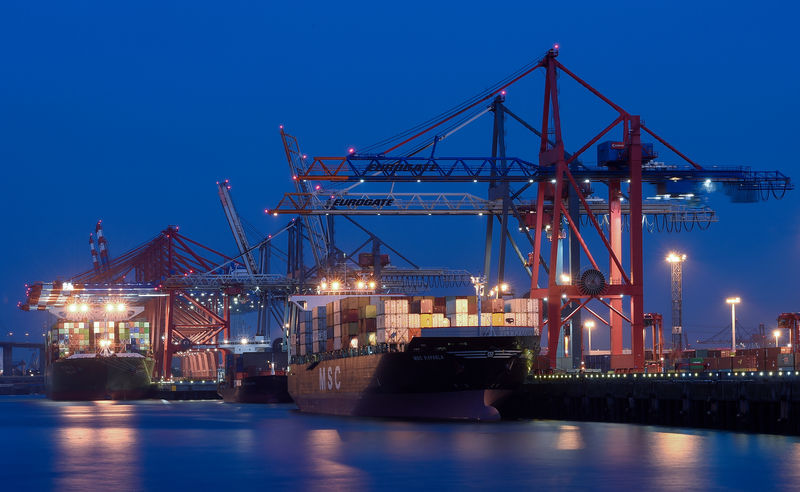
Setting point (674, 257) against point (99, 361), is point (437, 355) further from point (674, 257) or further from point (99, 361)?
point (99, 361)

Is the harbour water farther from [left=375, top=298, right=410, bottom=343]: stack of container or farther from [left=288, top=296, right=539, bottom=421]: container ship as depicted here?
[left=375, top=298, right=410, bottom=343]: stack of container

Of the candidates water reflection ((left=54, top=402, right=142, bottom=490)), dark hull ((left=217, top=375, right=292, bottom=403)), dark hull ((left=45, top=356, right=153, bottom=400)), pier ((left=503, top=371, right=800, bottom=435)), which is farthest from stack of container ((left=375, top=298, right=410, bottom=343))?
dark hull ((left=45, top=356, right=153, bottom=400))

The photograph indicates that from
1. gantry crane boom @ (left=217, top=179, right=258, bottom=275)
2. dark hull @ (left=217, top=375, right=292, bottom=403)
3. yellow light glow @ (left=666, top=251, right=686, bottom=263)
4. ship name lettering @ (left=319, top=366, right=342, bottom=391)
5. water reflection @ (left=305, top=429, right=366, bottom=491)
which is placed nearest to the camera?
water reflection @ (left=305, top=429, right=366, bottom=491)

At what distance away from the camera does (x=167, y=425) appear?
6300 centimetres

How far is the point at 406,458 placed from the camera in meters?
38.0

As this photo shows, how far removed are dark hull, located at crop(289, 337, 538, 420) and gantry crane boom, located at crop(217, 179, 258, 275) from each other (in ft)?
289

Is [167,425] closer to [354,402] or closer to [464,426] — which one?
[354,402]

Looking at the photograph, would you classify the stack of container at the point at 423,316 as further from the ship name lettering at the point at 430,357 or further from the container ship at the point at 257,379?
the container ship at the point at 257,379

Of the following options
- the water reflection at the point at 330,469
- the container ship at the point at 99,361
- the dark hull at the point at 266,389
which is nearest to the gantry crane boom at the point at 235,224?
the container ship at the point at 99,361

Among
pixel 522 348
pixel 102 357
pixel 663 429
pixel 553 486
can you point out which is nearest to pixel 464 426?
pixel 522 348

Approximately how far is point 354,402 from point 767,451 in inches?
1183

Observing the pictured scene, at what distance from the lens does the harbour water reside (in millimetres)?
32062

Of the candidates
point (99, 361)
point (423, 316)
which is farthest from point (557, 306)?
point (99, 361)

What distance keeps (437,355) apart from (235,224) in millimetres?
96098
